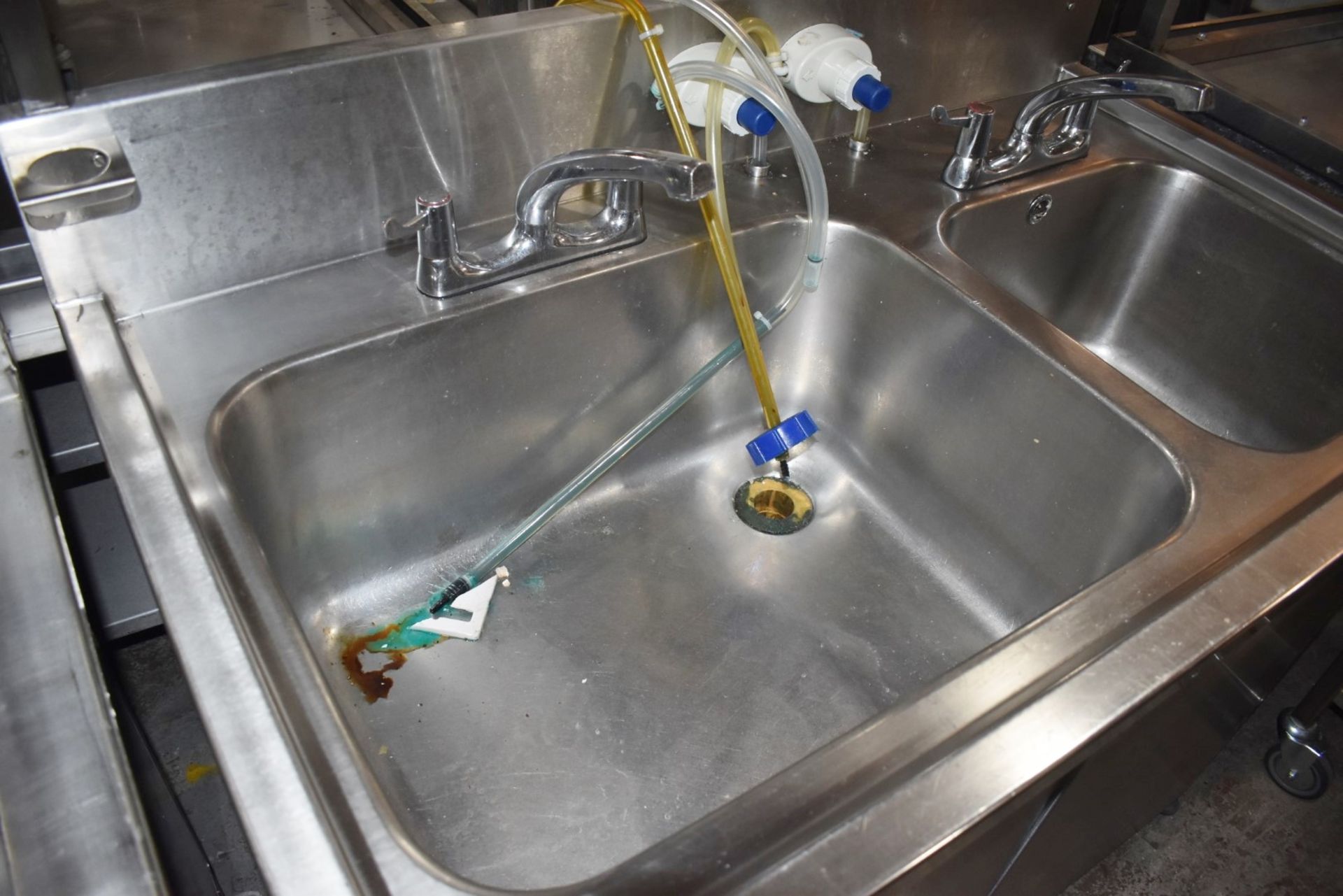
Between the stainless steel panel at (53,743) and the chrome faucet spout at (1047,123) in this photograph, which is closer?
the stainless steel panel at (53,743)

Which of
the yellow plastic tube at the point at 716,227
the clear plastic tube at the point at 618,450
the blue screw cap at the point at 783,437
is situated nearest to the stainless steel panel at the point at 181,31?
the yellow plastic tube at the point at 716,227

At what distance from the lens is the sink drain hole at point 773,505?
116 cm

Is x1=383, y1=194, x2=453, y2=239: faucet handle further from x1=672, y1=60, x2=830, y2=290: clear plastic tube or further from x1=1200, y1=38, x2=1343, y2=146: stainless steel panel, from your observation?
x1=1200, y1=38, x2=1343, y2=146: stainless steel panel

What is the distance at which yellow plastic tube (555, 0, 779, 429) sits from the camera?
38.7 inches

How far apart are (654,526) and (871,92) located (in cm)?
56

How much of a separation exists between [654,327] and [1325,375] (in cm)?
83

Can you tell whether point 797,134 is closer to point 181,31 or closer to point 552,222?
point 552,222

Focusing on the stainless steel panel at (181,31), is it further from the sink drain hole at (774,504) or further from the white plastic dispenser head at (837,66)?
the sink drain hole at (774,504)

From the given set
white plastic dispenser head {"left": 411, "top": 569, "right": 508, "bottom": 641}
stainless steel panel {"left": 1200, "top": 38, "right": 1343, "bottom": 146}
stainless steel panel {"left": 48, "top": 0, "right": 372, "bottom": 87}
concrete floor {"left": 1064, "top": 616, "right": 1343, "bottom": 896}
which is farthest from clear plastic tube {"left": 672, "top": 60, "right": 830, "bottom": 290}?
concrete floor {"left": 1064, "top": 616, "right": 1343, "bottom": 896}

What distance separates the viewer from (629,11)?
985mm

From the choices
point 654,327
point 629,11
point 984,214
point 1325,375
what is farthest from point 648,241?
point 1325,375

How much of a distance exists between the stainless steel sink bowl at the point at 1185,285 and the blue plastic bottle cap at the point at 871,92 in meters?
0.16

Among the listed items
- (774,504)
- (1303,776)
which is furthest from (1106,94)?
(1303,776)

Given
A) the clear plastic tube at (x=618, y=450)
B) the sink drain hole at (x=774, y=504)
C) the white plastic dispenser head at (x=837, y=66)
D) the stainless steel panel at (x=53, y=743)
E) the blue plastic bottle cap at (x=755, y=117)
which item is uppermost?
the white plastic dispenser head at (x=837, y=66)
